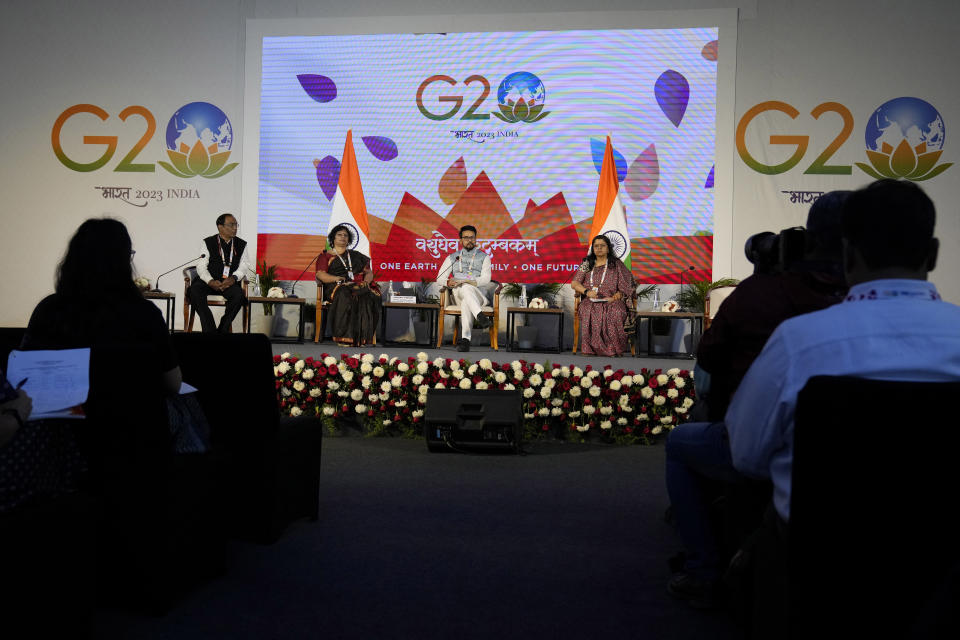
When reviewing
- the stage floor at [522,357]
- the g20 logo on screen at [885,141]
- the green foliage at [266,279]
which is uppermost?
the g20 logo on screen at [885,141]

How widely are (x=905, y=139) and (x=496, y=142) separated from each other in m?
4.07

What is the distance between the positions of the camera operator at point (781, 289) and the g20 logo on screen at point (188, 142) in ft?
24.3

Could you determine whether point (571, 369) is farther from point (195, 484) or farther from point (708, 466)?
point (195, 484)

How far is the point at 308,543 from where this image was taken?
2.58 metres

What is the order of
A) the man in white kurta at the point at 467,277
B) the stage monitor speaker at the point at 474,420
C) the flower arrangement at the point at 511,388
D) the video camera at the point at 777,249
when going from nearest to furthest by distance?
the video camera at the point at 777,249 → the stage monitor speaker at the point at 474,420 → the flower arrangement at the point at 511,388 → the man in white kurta at the point at 467,277

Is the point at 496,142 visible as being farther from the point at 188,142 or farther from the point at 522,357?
the point at 188,142

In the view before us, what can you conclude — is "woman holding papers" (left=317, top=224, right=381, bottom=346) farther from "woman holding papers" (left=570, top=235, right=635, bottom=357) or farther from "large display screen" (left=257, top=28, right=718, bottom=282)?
"woman holding papers" (left=570, top=235, right=635, bottom=357)

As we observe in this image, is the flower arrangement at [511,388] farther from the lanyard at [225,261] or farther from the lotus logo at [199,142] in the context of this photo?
the lotus logo at [199,142]

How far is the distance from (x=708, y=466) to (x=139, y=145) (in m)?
8.19

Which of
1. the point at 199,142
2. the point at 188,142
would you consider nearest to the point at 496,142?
the point at 199,142

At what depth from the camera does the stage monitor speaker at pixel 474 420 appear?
4223 millimetres

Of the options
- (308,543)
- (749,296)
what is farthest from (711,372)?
(308,543)

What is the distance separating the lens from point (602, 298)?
270 inches

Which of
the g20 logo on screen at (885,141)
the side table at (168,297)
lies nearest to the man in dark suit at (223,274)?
the side table at (168,297)
